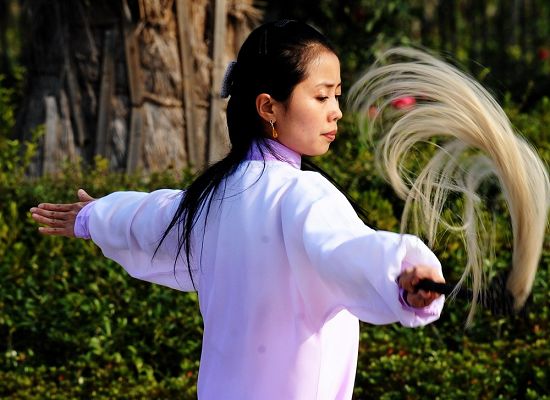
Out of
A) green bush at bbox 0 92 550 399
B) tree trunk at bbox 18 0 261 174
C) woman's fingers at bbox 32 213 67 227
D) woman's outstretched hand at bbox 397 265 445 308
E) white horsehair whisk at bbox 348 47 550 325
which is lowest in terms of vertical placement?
green bush at bbox 0 92 550 399

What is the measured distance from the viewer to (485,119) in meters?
2.61

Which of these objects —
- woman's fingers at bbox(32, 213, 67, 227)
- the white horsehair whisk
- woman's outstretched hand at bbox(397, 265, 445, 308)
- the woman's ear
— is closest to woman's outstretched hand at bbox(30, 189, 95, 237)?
woman's fingers at bbox(32, 213, 67, 227)

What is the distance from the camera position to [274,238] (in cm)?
267

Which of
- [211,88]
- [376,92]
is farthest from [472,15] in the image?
[376,92]

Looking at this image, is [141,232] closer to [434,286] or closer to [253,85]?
[253,85]

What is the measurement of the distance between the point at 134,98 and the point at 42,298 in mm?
1651

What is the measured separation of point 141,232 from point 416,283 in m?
0.97

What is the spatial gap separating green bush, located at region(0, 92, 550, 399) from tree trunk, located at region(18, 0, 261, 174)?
2.13 feet

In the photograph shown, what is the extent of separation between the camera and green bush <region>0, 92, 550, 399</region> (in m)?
4.67

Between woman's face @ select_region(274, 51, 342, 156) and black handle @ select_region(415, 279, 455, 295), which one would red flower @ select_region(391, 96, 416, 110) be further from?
black handle @ select_region(415, 279, 455, 295)

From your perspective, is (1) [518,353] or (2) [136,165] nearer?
(1) [518,353]


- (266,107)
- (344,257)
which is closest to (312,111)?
(266,107)

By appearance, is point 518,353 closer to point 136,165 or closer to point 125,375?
point 125,375

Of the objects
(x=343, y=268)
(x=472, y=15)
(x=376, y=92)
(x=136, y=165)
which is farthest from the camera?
(x=472, y=15)
